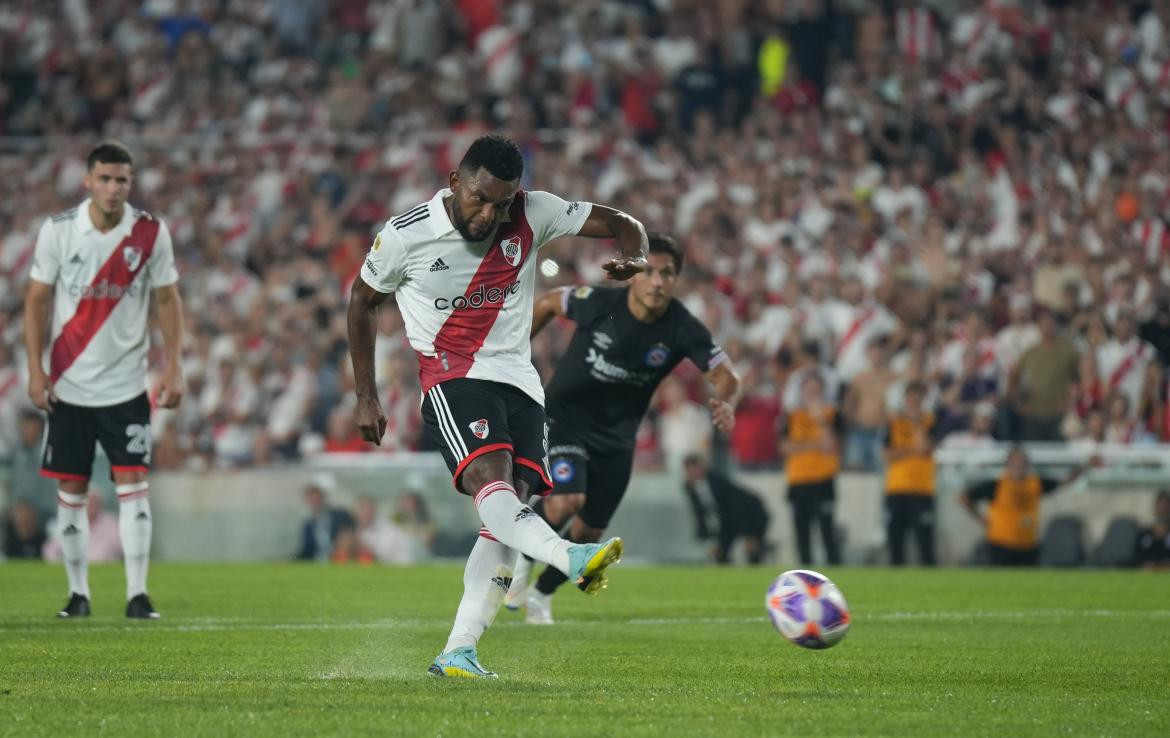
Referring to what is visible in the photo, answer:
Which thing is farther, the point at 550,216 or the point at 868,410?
the point at 868,410

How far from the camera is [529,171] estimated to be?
22.9m

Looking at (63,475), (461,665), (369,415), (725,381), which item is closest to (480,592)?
(461,665)

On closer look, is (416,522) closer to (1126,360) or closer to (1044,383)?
(1044,383)

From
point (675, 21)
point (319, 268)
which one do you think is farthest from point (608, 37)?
point (319, 268)

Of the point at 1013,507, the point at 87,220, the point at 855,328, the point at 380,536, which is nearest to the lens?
the point at 87,220

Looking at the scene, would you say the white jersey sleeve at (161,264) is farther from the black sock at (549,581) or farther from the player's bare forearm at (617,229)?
the player's bare forearm at (617,229)

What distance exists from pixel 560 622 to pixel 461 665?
3.77m

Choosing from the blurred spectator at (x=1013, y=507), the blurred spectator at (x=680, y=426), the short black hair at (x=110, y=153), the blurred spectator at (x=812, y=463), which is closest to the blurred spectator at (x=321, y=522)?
the blurred spectator at (x=680, y=426)

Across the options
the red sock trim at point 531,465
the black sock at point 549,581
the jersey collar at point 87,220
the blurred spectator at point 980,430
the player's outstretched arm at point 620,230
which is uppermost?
the jersey collar at point 87,220

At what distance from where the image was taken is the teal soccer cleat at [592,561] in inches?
255

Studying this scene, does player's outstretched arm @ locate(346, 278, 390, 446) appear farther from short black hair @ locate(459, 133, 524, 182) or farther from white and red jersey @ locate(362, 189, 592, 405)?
short black hair @ locate(459, 133, 524, 182)

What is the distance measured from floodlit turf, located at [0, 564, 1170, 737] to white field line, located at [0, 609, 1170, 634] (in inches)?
1.0

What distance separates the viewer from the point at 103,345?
1102 centimetres

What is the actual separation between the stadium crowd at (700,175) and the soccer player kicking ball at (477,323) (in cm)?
1078
